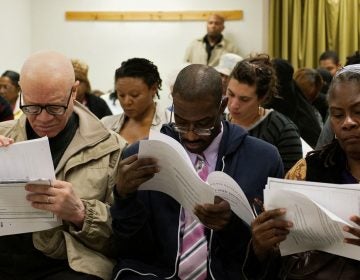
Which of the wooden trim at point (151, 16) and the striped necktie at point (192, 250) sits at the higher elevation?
the wooden trim at point (151, 16)

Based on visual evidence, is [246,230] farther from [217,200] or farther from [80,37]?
[80,37]

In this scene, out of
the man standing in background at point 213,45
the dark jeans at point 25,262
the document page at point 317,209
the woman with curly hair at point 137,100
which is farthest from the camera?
the man standing in background at point 213,45

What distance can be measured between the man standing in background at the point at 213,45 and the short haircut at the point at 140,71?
4.18 meters

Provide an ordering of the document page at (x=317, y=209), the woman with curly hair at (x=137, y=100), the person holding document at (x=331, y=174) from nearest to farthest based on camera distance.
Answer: the document page at (x=317, y=209)
the person holding document at (x=331, y=174)
the woman with curly hair at (x=137, y=100)

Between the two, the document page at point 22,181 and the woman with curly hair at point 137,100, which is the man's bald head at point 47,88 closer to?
the document page at point 22,181

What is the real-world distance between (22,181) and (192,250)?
589mm

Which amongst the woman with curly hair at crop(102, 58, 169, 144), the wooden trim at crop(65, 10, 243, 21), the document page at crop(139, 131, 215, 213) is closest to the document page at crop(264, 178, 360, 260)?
the document page at crop(139, 131, 215, 213)

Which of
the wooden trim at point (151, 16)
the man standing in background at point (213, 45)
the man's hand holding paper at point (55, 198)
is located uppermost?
the wooden trim at point (151, 16)

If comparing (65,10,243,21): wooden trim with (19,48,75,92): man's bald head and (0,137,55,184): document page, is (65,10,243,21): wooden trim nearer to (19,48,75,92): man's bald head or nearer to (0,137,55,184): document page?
(19,48,75,92): man's bald head

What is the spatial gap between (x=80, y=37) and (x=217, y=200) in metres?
6.72

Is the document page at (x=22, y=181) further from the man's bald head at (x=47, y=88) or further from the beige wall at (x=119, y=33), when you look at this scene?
the beige wall at (x=119, y=33)

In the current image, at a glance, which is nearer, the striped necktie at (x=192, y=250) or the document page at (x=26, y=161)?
the document page at (x=26, y=161)

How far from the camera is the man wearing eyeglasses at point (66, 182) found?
6.01 ft

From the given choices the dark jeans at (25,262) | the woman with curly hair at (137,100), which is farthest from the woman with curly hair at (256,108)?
the dark jeans at (25,262)
